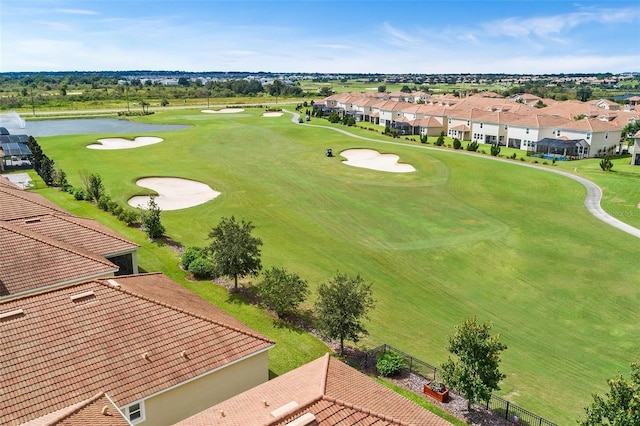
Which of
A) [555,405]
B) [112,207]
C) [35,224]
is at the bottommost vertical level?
[555,405]

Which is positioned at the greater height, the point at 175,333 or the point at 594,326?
the point at 175,333

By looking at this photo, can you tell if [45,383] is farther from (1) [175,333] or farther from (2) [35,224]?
(2) [35,224]

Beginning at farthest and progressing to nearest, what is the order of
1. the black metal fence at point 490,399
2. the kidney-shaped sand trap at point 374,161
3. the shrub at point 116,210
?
1. the kidney-shaped sand trap at point 374,161
2. the shrub at point 116,210
3. the black metal fence at point 490,399

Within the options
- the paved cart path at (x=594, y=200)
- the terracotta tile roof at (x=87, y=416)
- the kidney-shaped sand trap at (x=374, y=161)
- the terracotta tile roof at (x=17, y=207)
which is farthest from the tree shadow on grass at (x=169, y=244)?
the paved cart path at (x=594, y=200)

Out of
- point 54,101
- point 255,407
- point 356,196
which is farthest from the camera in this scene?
point 54,101

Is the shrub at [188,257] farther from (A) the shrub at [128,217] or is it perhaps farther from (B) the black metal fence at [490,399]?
(B) the black metal fence at [490,399]

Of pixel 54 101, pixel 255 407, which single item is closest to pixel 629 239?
pixel 255 407
